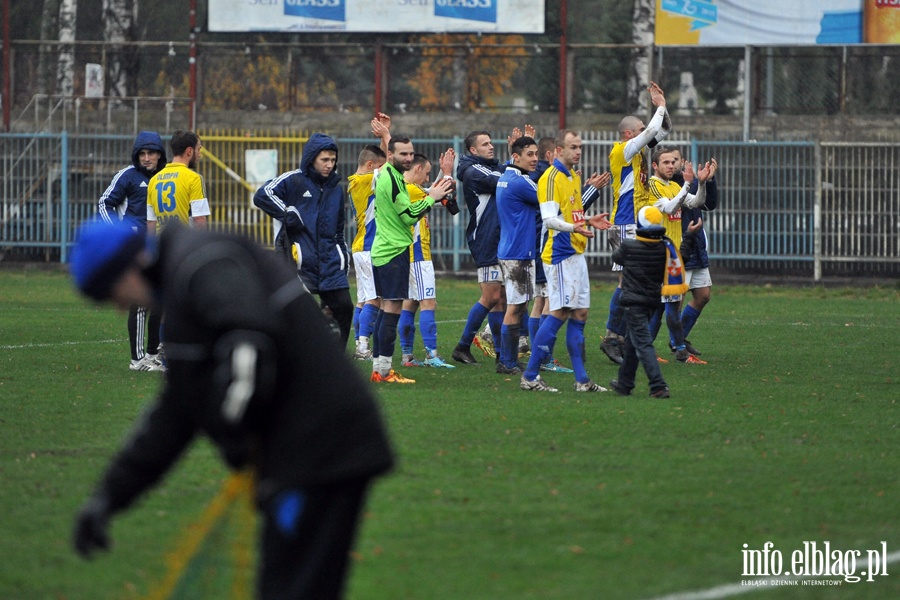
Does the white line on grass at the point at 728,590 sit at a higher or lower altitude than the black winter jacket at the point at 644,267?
lower

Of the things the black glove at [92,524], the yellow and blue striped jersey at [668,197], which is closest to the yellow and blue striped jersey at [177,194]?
the yellow and blue striped jersey at [668,197]

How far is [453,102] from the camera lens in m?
36.9

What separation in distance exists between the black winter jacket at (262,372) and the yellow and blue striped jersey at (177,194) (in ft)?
25.0

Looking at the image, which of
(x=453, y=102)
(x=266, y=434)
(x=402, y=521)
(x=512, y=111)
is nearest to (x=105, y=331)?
(x=402, y=521)

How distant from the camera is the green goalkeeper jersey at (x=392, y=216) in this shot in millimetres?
11117

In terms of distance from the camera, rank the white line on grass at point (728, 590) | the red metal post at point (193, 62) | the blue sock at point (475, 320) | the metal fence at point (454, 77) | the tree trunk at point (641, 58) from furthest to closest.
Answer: the tree trunk at point (641, 58)
the metal fence at point (454, 77)
the red metal post at point (193, 62)
the blue sock at point (475, 320)
the white line on grass at point (728, 590)

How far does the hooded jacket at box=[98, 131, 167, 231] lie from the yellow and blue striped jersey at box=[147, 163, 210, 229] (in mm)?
557

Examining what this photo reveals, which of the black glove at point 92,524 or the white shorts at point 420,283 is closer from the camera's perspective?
the black glove at point 92,524

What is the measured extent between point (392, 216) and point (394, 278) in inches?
21.5

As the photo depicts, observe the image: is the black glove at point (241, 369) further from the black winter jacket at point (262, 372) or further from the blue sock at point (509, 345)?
the blue sock at point (509, 345)

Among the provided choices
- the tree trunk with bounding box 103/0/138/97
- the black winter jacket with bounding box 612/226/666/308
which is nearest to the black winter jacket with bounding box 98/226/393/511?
the black winter jacket with bounding box 612/226/666/308

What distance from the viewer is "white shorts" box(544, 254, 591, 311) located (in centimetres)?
1055

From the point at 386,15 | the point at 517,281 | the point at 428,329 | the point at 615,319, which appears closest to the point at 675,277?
the point at 615,319

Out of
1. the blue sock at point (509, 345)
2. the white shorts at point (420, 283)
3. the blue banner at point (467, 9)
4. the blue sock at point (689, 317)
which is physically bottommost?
the blue sock at point (509, 345)
